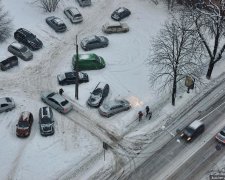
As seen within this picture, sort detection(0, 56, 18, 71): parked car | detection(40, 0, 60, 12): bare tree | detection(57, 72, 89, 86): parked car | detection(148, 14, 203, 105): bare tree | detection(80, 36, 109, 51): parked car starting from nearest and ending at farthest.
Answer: detection(148, 14, 203, 105): bare tree → detection(57, 72, 89, 86): parked car → detection(0, 56, 18, 71): parked car → detection(80, 36, 109, 51): parked car → detection(40, 0, 60, 12): bare tree

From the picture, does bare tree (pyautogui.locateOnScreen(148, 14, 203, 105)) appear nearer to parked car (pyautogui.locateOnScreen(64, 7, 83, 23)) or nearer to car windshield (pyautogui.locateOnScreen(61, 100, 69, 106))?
car windshield (pyautogui.locateOnScreen(61, 100, 69, 106))

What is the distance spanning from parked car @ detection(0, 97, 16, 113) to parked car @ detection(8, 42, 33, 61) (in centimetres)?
796

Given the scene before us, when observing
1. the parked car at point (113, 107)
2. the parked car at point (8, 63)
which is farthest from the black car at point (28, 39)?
the parked car at point (113, 107)

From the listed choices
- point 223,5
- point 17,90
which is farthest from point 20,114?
point 223,5

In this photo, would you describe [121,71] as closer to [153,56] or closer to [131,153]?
[153,56]

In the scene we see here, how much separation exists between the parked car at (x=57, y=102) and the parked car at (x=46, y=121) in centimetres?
120

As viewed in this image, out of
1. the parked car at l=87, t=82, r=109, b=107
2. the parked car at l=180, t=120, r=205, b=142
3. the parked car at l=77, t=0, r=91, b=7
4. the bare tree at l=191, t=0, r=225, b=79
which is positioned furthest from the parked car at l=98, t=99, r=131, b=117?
the parked car at l=77, t=0, r=91, b=7

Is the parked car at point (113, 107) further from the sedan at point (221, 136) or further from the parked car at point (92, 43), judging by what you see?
the parked car at point (92, 43)

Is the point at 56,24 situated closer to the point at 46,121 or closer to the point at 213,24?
the point at 46,121

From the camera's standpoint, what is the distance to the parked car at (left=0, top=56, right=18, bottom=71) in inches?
2185

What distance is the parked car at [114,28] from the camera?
62.8 metres

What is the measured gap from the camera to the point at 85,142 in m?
48.1

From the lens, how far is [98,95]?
52.5 meters

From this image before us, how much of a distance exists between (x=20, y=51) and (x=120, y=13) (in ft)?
52.5
